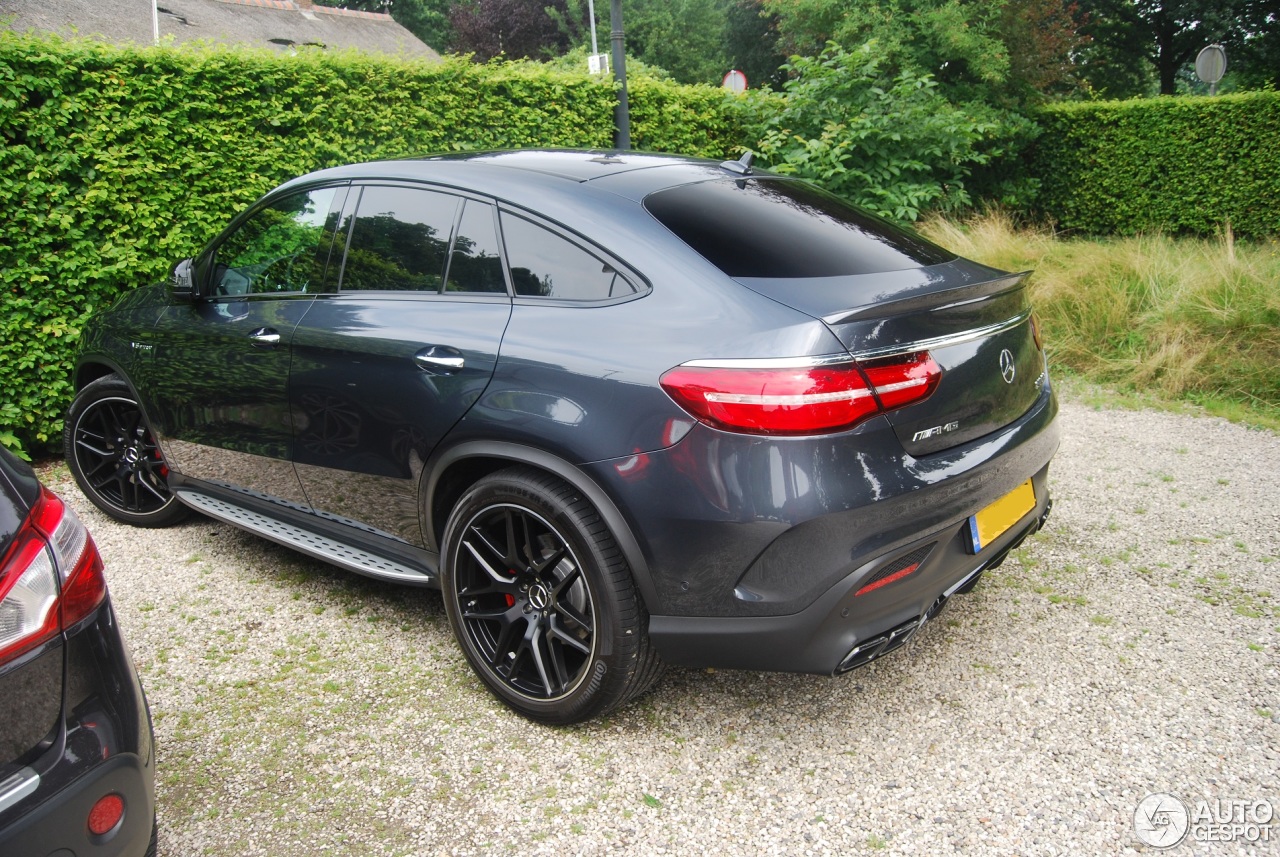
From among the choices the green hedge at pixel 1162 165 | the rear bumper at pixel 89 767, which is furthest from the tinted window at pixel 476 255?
the green hedge at pixel 1162 165

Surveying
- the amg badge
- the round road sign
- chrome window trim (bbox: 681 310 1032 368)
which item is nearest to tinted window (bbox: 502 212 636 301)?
chrome window trim (bbox: 681 310 1032 368)

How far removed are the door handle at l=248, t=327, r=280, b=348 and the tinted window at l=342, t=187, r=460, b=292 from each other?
0.35 metres

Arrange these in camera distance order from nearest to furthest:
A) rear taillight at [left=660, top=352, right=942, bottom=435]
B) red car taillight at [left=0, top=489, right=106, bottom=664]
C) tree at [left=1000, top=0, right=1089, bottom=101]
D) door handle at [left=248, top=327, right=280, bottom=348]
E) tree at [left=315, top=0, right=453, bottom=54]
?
red car taillight at [left=0, top=489, right=106, bottom=664] → rear taillight at [left=660, top=352, right=942, bottom=435] → door handle at [left=248, top=327, right=280, bottom=348] → tree at [left=1000, top=0, right=1089, bottom=101] → tree at [left=315, top=0, right=453, bottom=54]

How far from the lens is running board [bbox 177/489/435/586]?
10.3 feet

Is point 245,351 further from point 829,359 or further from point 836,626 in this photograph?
point 836,626

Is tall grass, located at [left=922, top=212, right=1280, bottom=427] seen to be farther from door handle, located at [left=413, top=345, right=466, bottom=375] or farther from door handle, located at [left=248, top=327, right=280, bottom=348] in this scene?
door handle, located at [left=248, top=327, right=280, bottom=348]

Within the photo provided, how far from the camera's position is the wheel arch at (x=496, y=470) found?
243 cm

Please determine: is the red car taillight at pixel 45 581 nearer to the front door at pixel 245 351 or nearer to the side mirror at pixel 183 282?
the front door at pixel 245 351

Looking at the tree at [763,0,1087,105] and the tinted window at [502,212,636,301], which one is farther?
the tree at [763,0,1087,105]

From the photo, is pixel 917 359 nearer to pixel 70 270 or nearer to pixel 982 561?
pixel 982 561

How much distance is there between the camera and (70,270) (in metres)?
5.55

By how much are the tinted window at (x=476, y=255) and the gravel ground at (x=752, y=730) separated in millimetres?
1331

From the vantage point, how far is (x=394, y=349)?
9.73 feet

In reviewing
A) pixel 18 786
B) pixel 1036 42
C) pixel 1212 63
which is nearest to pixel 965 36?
pixel 1036 42
